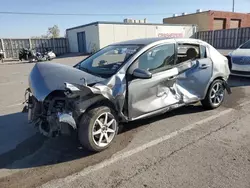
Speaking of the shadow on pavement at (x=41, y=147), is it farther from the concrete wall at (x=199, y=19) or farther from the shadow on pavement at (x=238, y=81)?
the concrete wall at (x=199, y=19)

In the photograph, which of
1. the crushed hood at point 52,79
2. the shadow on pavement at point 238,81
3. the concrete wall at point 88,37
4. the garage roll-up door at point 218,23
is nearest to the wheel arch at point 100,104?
the crushed hood at point 52,79

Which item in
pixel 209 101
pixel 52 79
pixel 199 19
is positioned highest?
pixel 199 19

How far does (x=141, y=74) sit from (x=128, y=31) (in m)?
24.5

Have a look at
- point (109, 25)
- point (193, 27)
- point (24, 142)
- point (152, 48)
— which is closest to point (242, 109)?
point (152, 48)

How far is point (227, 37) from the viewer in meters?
29.4

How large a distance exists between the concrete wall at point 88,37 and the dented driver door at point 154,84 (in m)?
22.1

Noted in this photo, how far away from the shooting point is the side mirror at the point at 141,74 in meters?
3.53

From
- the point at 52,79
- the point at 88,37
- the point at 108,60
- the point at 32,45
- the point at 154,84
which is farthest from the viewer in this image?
the point at 88,37

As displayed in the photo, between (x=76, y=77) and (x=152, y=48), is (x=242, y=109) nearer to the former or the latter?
(x=152, y=48)

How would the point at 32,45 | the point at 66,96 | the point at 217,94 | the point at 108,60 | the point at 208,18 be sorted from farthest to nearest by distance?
the point at 208,18, the point at 32,45, the point at 217,94, the point at 108,60, the point at 66,96

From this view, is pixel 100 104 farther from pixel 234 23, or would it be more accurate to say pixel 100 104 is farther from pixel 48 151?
pixel 234 23

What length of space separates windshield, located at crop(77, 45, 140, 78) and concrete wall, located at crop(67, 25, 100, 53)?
70.5 feet

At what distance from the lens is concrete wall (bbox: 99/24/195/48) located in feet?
84.0

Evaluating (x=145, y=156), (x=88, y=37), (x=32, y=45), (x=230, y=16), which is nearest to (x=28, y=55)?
(x=32, y=45)
